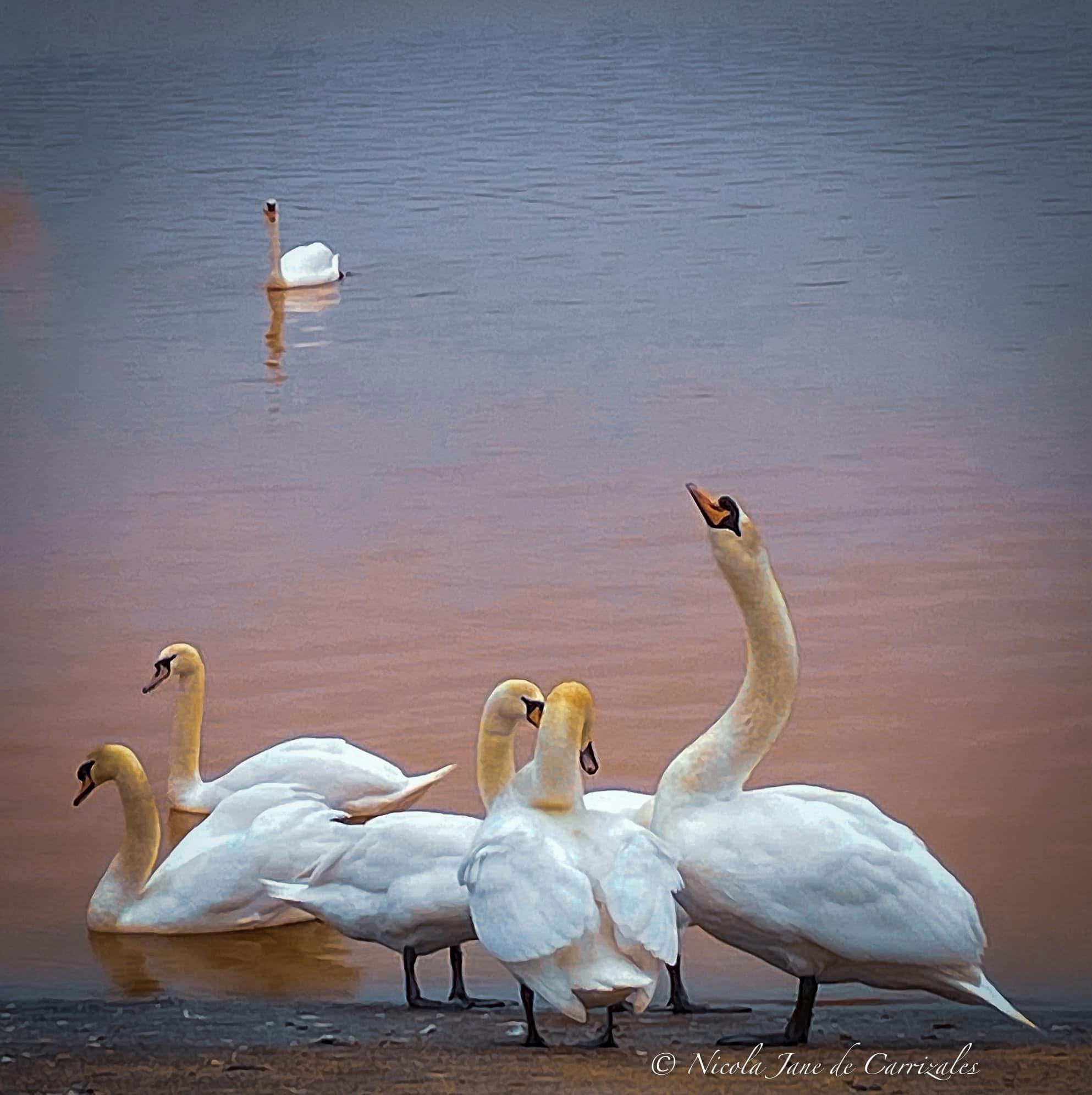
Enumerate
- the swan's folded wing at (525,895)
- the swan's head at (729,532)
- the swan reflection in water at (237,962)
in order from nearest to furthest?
the swan's folded wing at (525,895)
the swan's head at (729,532)
the swan reflection in water at (237,962)

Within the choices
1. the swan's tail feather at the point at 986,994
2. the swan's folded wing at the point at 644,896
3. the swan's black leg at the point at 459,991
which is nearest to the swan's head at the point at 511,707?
the swan's black leg at the point at 459,991

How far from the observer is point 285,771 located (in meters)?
4.85

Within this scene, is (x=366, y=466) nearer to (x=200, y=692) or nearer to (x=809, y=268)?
(x=200, y=692)

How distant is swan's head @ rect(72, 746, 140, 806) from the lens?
477 centimetres

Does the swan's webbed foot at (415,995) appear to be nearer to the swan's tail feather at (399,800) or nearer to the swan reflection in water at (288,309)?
the swan's tail feather at (399,800)

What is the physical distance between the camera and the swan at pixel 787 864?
3.86 m

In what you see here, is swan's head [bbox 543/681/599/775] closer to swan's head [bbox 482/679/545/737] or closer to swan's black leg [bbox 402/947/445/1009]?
swan's head [bbox 482/679/545/737]

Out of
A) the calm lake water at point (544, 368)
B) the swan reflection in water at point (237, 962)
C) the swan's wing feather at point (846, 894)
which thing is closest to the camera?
the swan's wing feather at point (846, 894)

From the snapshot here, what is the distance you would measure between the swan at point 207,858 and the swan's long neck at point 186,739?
1.00 ft

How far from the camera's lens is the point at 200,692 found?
5230 millimetres

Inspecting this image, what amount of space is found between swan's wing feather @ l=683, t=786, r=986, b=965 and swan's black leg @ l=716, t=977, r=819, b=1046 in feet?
0.47

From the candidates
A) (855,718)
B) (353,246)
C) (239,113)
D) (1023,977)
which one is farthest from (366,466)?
(1023,977)

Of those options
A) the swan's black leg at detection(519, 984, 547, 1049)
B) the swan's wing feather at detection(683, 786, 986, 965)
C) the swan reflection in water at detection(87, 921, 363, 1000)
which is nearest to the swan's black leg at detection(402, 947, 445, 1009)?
the swan reflection in water at detection(87, 921, 363, 1000)

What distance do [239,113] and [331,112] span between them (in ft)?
0.78
